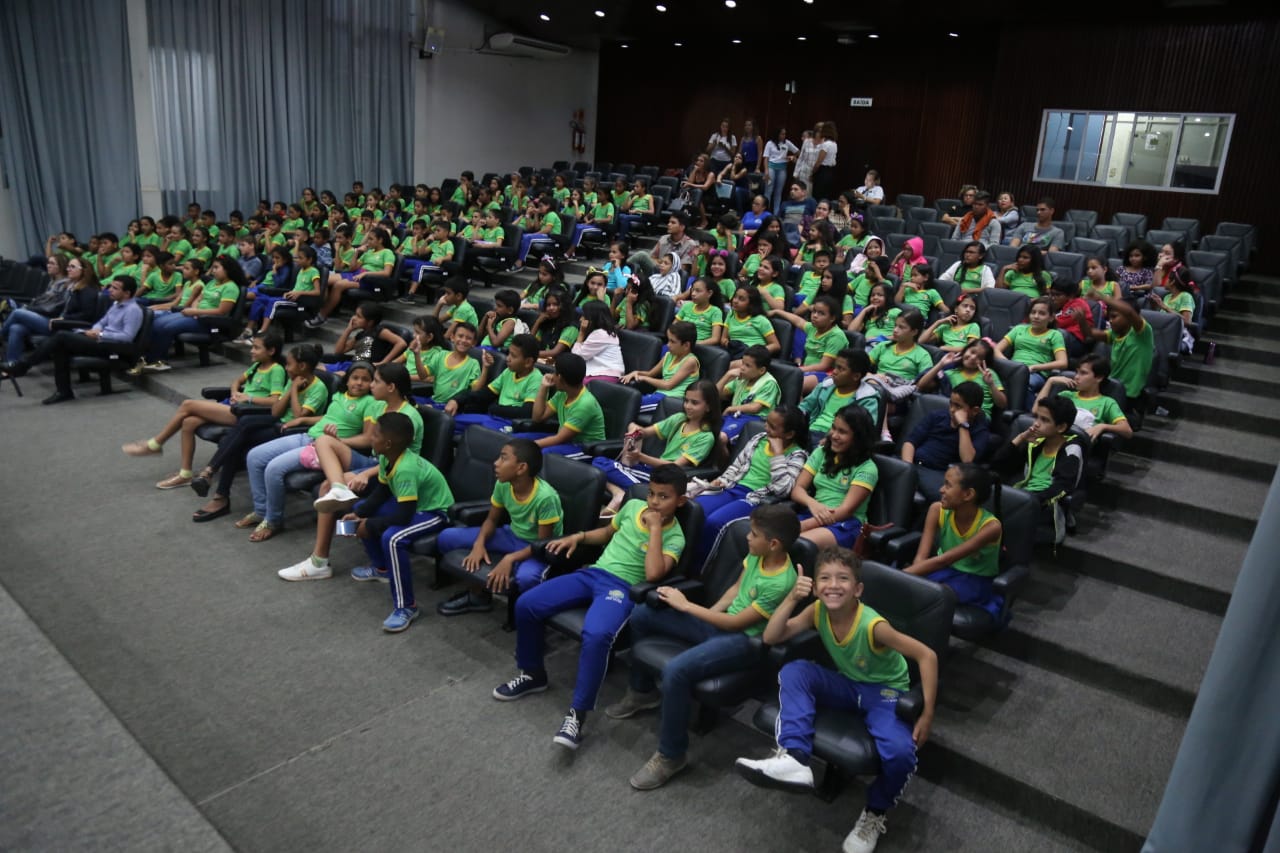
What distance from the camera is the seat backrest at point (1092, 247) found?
8.34m

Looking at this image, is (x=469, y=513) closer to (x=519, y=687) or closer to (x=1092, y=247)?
(x=519, y=687)

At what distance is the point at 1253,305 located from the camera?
8422 millimetres

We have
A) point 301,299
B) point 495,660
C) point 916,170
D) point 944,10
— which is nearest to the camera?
point 495,660

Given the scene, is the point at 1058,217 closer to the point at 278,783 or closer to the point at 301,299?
the point at 301,299

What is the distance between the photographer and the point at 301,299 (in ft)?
28.5

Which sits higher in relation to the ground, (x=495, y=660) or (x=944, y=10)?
(x=944, y=10)

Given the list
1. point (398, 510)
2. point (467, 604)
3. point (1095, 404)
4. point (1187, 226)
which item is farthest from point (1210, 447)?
point (1187, 226)

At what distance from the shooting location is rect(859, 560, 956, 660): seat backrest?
3156 millimetres

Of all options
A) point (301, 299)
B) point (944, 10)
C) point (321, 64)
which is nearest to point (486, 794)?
A: point (301, 299)

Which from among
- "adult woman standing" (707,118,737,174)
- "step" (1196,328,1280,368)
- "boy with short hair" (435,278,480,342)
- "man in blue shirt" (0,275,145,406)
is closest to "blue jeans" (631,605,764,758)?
"boy with short hair" (435,278,480,342)

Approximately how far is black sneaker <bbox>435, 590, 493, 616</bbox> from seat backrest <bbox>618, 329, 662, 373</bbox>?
7.89 ft

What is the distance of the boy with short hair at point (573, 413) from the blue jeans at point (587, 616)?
1.42m

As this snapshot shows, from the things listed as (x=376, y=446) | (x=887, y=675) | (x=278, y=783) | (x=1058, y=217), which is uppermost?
(x=1058, y=217)

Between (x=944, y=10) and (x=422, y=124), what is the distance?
28.5 ft
